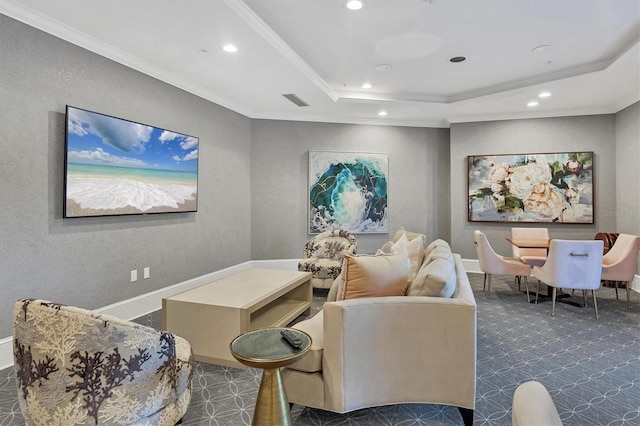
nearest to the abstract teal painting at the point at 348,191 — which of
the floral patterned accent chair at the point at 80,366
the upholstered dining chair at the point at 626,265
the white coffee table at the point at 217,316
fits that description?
the white coffee table at the point at 217,316

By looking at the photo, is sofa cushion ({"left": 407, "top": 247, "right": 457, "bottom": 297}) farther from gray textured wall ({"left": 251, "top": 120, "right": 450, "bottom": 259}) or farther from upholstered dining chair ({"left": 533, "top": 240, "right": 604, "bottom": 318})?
gray textured wall ({"left": 251, "top": 120, "right": 450, "bottom": 259})

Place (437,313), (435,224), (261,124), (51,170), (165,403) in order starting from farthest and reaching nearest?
(435,224), (261,124), (51,170), (437,313), (165,403)

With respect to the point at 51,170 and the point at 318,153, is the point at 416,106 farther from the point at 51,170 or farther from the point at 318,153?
the point at 51,170

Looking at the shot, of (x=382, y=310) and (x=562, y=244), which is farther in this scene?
(x=562, y=244)

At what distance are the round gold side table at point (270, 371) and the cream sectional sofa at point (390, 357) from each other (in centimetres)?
25

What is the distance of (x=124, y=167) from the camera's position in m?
3.62

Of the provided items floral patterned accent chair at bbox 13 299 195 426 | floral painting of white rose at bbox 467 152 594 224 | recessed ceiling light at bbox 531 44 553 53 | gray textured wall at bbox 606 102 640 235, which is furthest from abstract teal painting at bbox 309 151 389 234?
floral patterned accent chair at bbox 13 299 195 426

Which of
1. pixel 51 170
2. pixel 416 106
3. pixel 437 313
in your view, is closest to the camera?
pixel 437 313

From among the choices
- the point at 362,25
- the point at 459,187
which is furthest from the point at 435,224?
the point at 362,25

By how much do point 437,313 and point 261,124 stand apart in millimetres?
4953

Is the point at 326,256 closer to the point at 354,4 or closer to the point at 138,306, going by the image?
the point at 138,306

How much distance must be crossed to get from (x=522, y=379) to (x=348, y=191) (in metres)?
4.16

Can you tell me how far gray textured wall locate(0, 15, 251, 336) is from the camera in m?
2.75

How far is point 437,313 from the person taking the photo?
189 cm
